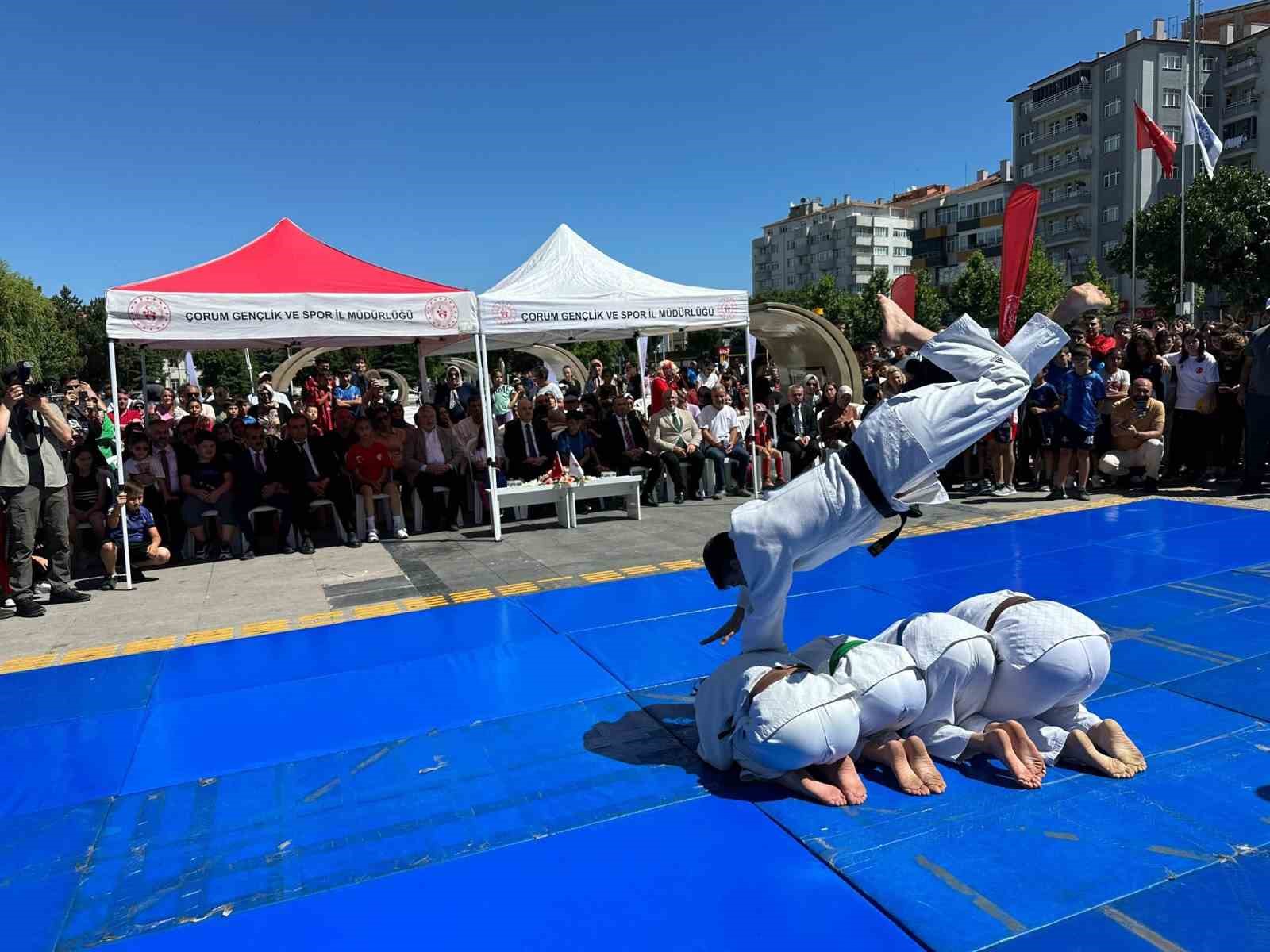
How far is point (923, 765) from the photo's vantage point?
343 centimetres

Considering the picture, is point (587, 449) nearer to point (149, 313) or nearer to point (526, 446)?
point (526, 446)

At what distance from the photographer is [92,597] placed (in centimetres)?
752

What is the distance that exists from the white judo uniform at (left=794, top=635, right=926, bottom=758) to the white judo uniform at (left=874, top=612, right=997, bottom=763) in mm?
59

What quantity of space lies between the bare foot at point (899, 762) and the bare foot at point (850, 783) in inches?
5.6

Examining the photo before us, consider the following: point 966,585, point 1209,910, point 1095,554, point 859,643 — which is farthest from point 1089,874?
point 1095,554

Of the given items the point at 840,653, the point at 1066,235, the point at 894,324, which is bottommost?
the point at 840,653

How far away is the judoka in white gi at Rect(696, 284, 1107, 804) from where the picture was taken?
331cm

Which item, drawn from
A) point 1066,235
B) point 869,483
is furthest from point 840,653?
point 1066,235

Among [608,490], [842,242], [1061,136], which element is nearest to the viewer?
[608,490]

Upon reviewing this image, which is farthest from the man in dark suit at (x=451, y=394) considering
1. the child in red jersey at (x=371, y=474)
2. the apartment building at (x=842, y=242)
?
the apartment building at (x=842, y=242)

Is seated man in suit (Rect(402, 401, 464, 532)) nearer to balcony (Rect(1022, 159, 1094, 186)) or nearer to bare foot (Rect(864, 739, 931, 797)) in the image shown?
bare foot (Rect(864, 739, 931, 797))

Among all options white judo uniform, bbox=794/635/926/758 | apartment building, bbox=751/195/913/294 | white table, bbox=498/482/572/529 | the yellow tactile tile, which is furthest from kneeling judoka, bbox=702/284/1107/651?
apartment building, bbox=751/195/913/294

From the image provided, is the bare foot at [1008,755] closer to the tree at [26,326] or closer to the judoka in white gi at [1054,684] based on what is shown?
the judoka in white gi at [1054,684]

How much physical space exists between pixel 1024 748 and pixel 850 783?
743 millimetres
